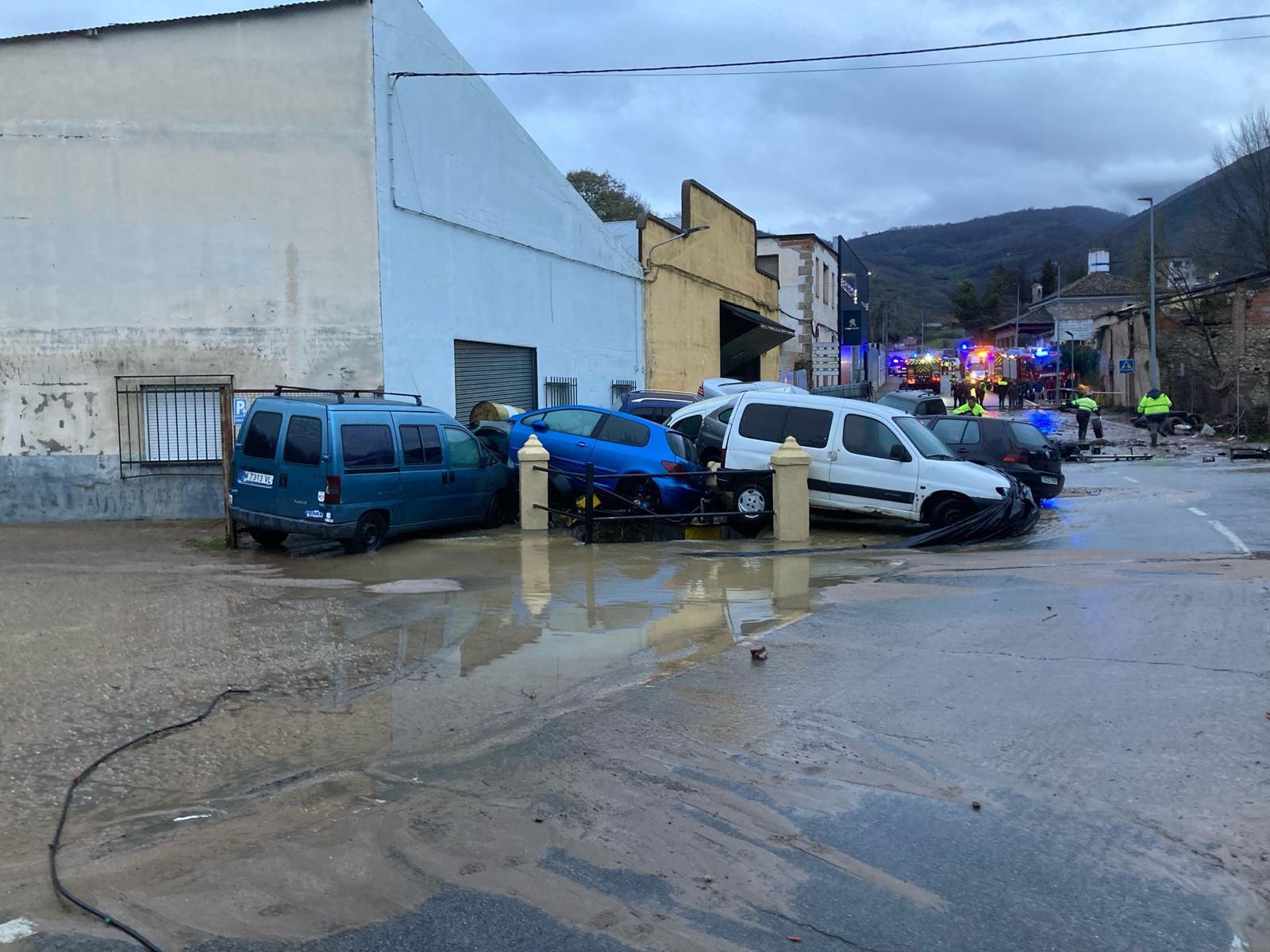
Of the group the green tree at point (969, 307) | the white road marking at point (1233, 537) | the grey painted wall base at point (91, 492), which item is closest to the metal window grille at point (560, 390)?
the grey painted wall base at point (91, 492)

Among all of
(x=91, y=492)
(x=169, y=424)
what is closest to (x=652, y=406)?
(x=169, y=424)

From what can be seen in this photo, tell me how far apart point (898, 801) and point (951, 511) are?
369 inches

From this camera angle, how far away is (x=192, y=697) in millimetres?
6590

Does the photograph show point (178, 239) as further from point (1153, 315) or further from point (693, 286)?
point (1153, 315)

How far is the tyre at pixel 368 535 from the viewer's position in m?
12.3

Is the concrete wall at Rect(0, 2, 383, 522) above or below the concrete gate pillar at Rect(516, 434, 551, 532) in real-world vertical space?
above

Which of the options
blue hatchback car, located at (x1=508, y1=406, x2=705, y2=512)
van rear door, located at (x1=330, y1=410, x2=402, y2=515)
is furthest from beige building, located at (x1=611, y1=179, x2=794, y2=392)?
van rear door, located at (x1=330, y1=410, x2=402, y2=515)

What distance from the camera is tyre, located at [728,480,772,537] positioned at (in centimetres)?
1420

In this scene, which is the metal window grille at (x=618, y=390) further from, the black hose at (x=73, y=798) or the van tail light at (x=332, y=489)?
the black hose at (x=73, y=798)

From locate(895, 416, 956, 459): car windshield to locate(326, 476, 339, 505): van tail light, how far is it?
Result: 7221mm

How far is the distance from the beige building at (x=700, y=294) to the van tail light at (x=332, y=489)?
15.0m

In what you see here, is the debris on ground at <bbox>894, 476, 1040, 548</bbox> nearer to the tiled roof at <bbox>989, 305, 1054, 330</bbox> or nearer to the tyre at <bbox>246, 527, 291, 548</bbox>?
the tyre at <bbox>246, 527, 291, 548</bbox>

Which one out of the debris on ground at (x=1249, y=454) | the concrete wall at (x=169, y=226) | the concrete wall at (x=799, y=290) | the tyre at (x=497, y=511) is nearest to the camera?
the tyre at (x=497, y=511)

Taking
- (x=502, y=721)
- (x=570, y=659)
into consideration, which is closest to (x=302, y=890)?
(x=502, y=721)
